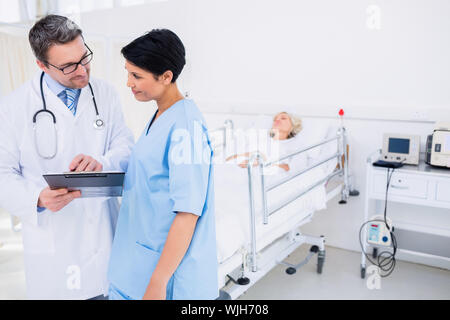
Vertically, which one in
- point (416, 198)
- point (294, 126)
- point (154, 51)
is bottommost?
point (416, 198)

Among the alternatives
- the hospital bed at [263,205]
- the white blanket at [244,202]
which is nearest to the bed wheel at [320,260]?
the hospital bed at [263,205]

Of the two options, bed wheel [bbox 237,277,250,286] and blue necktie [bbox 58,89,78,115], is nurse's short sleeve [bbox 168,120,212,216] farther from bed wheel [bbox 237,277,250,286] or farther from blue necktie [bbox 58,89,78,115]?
bed wheel [bbox 237,277,250,286]

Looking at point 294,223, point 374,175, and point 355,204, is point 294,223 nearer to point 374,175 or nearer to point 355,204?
point 374,175

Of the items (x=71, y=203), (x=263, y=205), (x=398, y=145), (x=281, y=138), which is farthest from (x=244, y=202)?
(x=398, y=145)

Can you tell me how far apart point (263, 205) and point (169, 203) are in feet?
2.60

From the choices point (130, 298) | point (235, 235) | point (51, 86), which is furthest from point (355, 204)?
point (51, 86)

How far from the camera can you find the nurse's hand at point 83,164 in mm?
1089

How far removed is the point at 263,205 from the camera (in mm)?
1735

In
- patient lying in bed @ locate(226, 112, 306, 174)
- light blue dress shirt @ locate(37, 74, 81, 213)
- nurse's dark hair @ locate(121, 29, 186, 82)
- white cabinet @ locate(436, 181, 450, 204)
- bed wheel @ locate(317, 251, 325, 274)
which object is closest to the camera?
nurse's dark hair @ locate(121, 29, 186, 82)

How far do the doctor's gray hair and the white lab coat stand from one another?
0.12 metres

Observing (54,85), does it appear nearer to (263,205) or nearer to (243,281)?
(263,205)

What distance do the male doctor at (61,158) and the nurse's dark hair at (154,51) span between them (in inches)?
11.1

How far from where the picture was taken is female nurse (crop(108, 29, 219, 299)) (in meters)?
0.96

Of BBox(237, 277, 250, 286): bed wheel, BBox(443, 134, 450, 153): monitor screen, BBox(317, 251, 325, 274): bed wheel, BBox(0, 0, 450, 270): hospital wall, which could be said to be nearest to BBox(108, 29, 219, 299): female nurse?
BBox(237, 277, 250, 286): bed wheel
